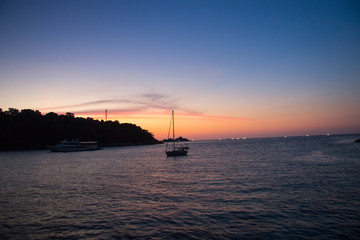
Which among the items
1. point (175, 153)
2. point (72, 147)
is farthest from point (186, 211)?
point (72, 147)

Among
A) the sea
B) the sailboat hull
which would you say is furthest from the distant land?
the sea

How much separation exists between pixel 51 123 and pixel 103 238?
188735 millimetres

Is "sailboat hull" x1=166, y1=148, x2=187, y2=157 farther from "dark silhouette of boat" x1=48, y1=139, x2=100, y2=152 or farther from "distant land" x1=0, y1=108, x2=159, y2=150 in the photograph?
"distant land" x1=0, y1=108, x2=159, y2=150

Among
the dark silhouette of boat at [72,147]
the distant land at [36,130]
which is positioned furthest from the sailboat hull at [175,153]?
the distant land at [36,130]

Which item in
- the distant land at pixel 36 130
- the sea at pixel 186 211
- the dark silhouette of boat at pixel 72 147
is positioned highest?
the distant land at pixel 36 130

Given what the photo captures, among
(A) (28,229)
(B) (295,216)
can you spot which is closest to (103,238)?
(A) (28,229)

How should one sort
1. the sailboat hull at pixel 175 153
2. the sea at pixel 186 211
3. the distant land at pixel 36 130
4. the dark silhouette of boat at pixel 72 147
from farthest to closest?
the distant land at pixel 36 130 → the dark silhouette of boat at pixel 72 147 → the sailboat hull at pixel 175 153 → the sea at pixel 186 211

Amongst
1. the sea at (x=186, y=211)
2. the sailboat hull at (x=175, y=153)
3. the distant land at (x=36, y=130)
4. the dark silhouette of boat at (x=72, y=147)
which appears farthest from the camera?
the distant land at (x=36, y=130)

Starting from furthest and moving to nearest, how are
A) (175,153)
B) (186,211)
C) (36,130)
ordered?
(36,130) → (175,153) → (186,211)

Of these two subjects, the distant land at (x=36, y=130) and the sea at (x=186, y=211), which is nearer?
the sea at (x=186, y=211)

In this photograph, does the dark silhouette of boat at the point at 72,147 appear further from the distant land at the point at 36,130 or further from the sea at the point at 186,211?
the sea at the point at 186,211

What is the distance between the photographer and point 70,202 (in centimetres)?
2128

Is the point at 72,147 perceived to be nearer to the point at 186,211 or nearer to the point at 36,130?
the point at 36,130

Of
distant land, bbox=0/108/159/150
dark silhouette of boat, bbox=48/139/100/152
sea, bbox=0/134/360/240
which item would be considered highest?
distant land, bbox=0/108/159/150
